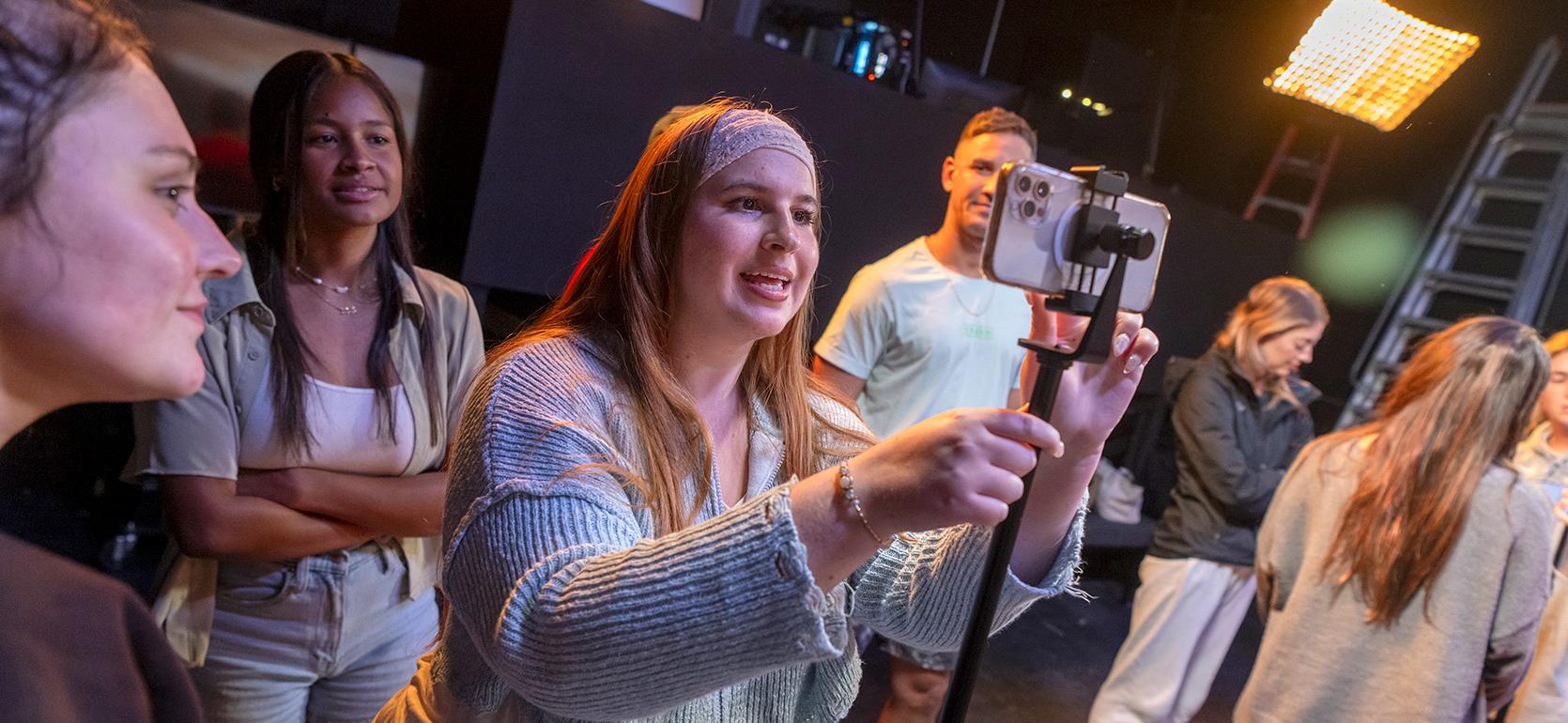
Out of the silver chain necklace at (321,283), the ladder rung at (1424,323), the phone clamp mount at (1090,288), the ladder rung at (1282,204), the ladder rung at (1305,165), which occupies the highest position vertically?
the ladder rung at (1305,165)

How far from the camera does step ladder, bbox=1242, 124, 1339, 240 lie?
539cm

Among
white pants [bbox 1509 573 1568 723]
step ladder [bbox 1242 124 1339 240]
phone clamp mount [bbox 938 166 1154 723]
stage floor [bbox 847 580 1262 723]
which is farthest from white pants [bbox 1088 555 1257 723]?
step ladder [bbox 1242 124 1339 240]

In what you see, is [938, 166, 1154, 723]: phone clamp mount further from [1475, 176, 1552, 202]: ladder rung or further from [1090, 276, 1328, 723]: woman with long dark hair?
[1475, 176, 1552, 202]: ladder rung

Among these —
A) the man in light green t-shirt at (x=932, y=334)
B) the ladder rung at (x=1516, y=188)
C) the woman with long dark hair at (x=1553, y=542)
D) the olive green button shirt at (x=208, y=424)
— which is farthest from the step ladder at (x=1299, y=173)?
the olive green button shirt at (x=208, y=424)

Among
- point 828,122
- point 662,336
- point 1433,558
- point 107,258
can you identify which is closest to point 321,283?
point 662,336

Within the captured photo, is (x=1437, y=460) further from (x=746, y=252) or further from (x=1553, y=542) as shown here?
(x=746, y=252)

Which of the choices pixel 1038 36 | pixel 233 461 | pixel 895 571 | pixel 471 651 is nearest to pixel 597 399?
pixel 471 651

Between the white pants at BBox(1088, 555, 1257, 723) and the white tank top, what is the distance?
2.15 metres

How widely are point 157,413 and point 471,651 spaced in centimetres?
75

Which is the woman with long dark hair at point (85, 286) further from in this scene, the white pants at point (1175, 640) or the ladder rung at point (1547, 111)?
the ladder rung at point (1547, 111)

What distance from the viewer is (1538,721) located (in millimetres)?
2373

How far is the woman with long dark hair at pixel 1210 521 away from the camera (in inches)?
114

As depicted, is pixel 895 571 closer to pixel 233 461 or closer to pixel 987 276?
pixel 987 276

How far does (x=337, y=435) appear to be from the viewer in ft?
4.91
